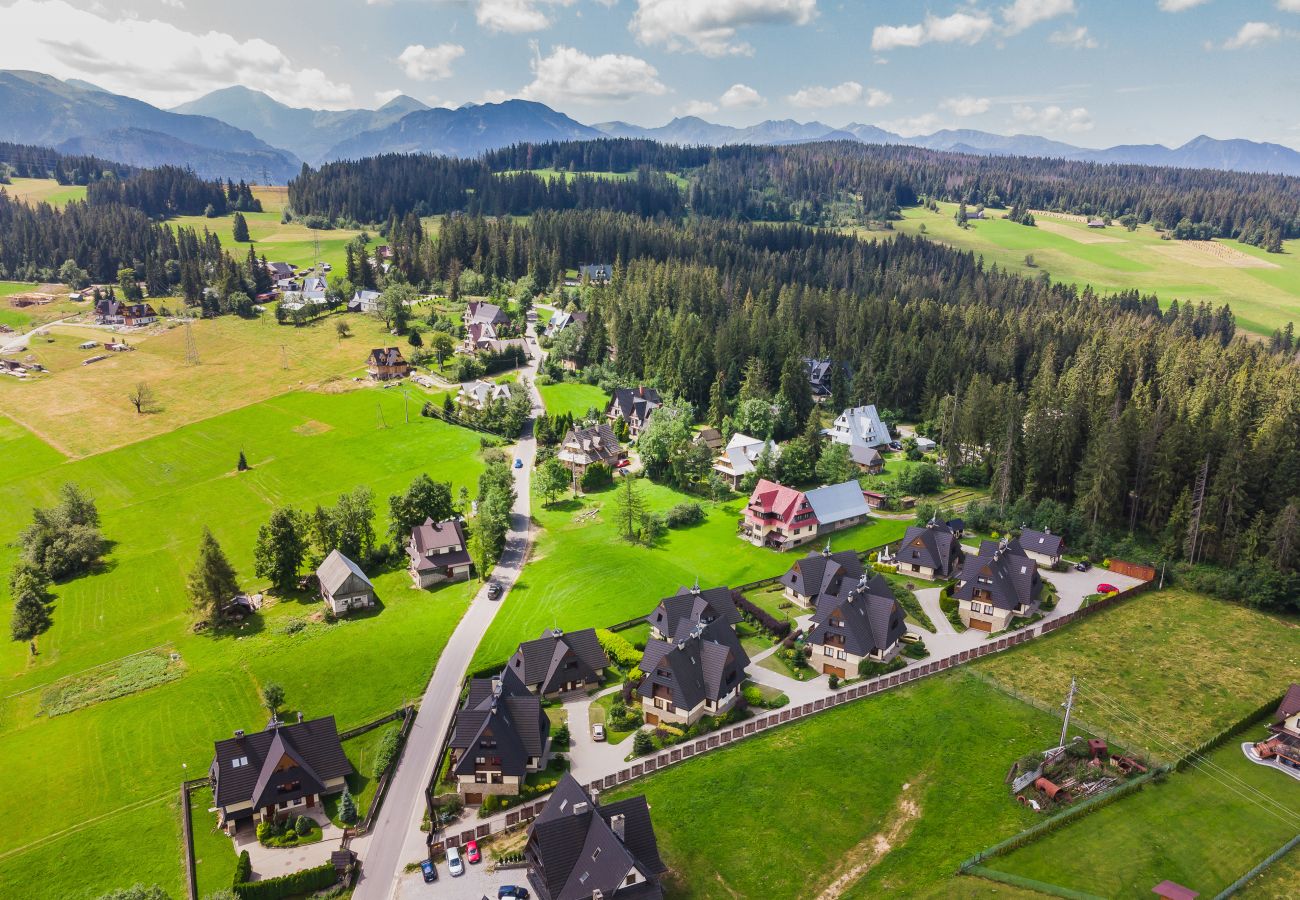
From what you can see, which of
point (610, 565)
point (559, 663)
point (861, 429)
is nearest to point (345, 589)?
point (559, 663)

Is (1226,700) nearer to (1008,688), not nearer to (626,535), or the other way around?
(1008,688)

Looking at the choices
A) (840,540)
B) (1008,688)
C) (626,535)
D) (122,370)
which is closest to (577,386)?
(626,535)

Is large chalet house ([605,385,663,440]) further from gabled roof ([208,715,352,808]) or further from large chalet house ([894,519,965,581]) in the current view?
gabled roof ([208,715,352,808])

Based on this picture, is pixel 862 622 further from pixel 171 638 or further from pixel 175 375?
pixel 175 375

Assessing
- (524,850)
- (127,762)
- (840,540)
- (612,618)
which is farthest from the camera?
(840,540)

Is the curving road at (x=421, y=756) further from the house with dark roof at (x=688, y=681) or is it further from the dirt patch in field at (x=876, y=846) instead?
the dirt patch in field at (x=876, y=846)

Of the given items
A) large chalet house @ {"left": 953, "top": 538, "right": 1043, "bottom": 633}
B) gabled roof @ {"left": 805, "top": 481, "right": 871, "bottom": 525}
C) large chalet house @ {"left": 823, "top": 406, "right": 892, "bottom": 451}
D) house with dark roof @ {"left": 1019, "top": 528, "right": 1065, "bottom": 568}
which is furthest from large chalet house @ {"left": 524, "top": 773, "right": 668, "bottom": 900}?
large chalet house @ {"left": 823, "top": 406, "right": 892, "bottom": 451}
